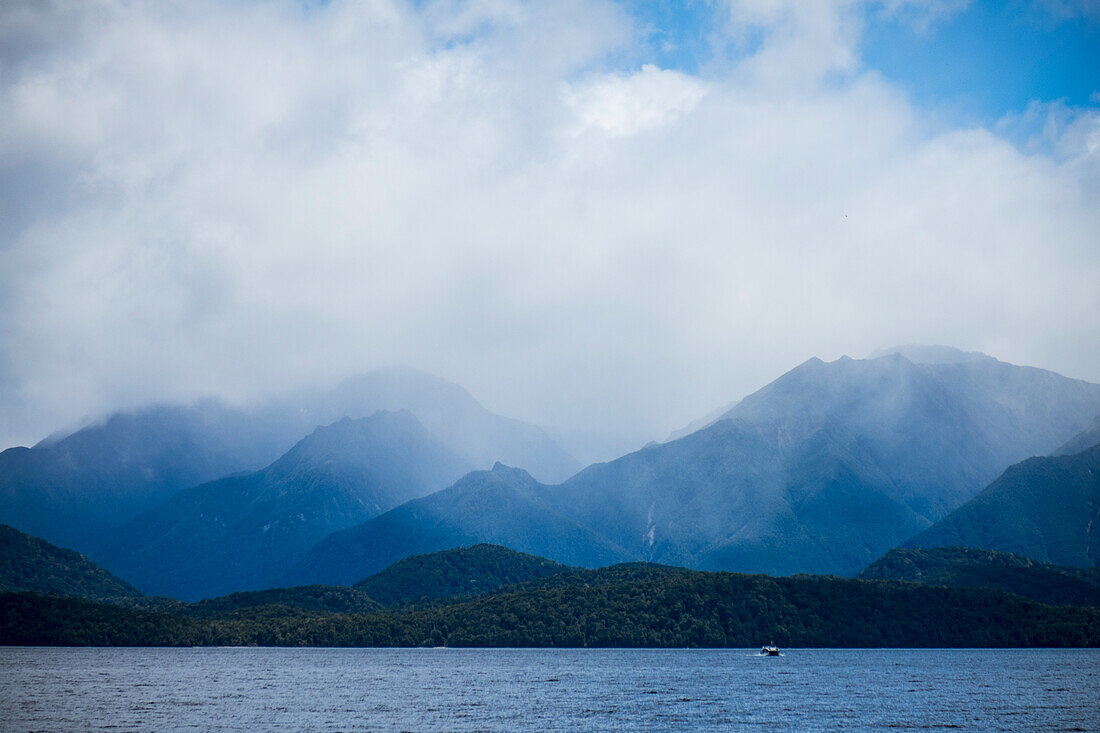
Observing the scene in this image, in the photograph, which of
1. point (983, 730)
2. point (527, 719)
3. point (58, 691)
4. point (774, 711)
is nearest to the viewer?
point (983, 730)

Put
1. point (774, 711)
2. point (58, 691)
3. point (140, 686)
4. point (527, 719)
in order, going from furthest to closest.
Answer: point (140, 686)
point (58, 691)
point (774, 711)
point (527, 719)

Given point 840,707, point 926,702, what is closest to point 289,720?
point 840,707

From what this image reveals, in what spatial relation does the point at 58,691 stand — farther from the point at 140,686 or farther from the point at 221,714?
the point at 221,714

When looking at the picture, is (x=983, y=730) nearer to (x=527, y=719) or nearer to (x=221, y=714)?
(x=527, y=719)

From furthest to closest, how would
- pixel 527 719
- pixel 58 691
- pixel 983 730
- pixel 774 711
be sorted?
pixel 58 691 → pixel 774 711 → pixel 527 719 → pixel 983 730

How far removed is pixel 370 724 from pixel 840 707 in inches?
3533

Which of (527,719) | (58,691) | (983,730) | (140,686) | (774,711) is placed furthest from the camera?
(140,686)

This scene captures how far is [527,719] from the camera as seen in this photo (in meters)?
150

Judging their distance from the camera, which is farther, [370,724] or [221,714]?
[221,714]

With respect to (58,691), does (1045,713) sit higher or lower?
lower

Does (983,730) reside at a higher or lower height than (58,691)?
lower

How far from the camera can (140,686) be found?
196 metres

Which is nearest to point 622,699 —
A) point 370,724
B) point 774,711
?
point 774,711

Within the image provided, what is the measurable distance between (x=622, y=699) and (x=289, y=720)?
222 feet
